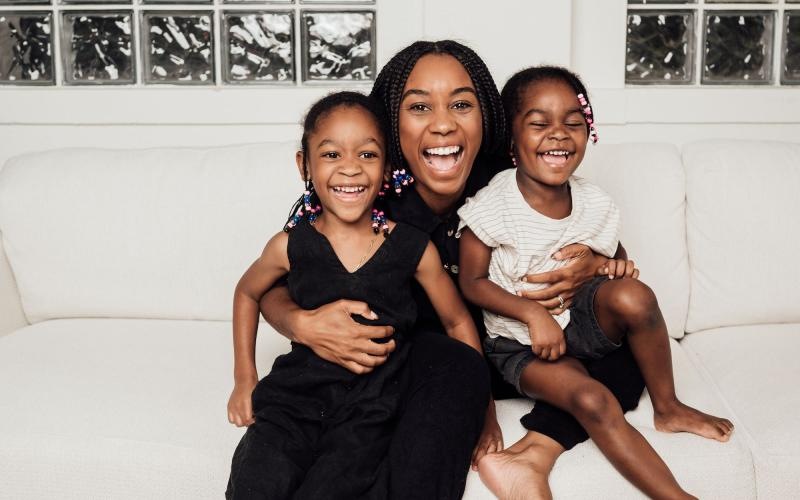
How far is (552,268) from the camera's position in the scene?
5.70 feet

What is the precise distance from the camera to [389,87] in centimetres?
178

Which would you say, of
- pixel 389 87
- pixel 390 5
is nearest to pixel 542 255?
pixel 389 87

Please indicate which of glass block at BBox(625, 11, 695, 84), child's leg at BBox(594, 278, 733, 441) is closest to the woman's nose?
child's leg at BBox(594, 278, 733, 441)

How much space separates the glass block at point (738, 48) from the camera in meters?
2.63

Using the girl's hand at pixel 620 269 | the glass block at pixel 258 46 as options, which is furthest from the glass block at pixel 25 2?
the girl's hand at pixel 620 269

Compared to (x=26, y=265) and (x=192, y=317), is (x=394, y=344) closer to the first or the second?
(x=192, y=317)

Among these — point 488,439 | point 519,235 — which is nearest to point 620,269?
point 519,235

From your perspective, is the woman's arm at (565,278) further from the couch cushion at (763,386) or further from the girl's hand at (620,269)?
the couch cushion at (763,386)

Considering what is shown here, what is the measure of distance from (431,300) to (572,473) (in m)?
0.45

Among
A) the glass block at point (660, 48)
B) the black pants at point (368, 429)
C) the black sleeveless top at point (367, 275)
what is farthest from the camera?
the glass block at point (660, 48)

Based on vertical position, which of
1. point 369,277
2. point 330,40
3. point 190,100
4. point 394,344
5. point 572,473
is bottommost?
point 572,473

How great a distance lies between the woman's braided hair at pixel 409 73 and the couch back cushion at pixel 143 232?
42cm

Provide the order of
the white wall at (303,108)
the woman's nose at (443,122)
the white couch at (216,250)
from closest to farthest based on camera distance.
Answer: the woman's nose at (443,122) < the white couch at (216,250) < the white wall at (303,108)

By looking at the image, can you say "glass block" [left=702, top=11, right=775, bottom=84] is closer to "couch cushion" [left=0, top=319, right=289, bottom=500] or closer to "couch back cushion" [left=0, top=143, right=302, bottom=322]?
"couch back cushion" [left=0, top=143, right=302, bottom=322]
